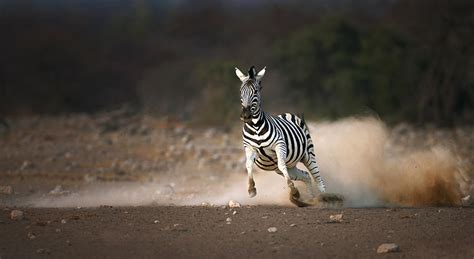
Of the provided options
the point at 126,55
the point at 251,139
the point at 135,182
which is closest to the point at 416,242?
the point at 251,139

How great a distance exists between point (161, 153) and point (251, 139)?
950 centimetres

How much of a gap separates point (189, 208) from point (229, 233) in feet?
5.73

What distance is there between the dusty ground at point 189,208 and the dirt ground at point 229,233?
0.01 metres

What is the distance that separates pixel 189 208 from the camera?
11281 mm

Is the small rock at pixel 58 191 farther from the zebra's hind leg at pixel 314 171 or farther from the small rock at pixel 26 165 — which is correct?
the zebra's hind leg at pixel 314 171

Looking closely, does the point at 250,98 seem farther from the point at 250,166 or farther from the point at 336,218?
the point at 336,218

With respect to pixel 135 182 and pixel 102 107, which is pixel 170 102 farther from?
pixel 135 182

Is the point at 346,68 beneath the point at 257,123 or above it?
above

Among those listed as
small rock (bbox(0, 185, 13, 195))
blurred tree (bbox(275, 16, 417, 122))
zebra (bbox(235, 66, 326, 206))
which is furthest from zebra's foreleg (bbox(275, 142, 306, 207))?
blurred tree (bbox(275, 16, 417, 122))

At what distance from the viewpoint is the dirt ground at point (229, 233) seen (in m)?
8.88

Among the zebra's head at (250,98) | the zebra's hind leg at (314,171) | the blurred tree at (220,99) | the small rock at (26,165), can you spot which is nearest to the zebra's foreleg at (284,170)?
the zebra's head at (250,98)

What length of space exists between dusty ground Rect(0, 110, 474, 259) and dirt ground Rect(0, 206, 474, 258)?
12 millimetres

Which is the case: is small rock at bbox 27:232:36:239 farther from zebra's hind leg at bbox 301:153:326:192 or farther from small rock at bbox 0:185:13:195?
zebra's hind leg at bbox 301:153:326:192

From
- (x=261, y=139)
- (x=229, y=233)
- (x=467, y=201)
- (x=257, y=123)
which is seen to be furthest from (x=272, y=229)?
(x=467, y=201)
